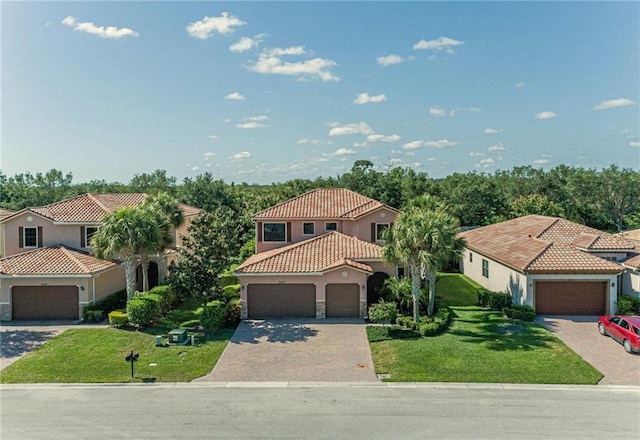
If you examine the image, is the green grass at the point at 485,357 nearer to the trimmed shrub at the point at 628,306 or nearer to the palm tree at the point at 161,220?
the trimmed shrub at the point at 628,306

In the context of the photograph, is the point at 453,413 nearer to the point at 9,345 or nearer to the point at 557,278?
the point at 557,278

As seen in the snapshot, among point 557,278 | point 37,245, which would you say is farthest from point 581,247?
point 37,245

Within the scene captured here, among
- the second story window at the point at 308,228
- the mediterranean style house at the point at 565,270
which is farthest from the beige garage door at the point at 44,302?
the mediterranean style house at the point at 565,270

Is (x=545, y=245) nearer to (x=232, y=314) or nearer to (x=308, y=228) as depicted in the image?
(x=308, y=228)

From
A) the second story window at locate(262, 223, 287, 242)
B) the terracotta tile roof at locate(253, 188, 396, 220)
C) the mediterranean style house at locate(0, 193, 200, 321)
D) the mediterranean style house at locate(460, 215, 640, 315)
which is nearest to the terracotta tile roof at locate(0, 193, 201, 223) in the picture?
the mediterranean style house at locate(0, 193, 200, 321)

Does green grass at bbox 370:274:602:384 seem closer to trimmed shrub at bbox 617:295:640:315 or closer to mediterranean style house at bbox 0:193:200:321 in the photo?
trimmed shrub at bbox 617:295:640:315
